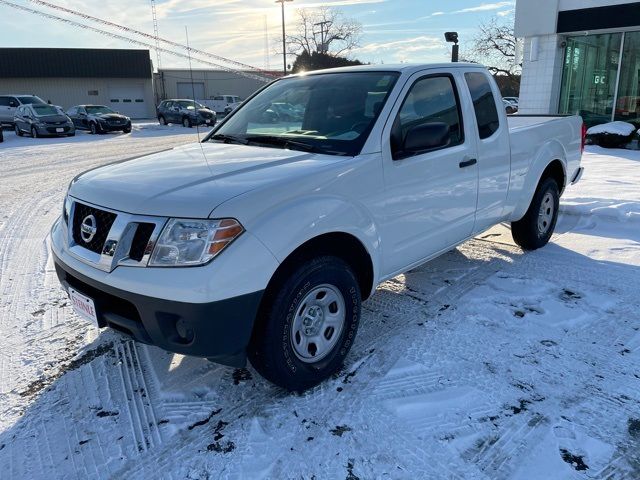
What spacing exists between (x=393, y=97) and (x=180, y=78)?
55.2 m

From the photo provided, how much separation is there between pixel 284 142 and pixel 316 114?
15.0 inches

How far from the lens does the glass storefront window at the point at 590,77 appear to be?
14492mm

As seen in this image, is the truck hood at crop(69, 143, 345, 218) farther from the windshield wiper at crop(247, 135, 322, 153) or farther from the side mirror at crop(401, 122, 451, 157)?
the side mirror at crop(401, 122, 451, 157)

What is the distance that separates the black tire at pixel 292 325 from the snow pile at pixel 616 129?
501 inches

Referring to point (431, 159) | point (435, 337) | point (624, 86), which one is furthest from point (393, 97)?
point (624, 86)

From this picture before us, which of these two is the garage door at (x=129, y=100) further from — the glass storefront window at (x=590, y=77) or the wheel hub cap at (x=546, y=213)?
the wheel hub cap at (x=546, y=213)

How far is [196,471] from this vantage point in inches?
94.2

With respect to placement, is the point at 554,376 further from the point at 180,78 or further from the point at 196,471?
the point at 180,78

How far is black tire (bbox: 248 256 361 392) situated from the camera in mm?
2627

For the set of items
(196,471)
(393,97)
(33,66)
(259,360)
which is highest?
(33,66)

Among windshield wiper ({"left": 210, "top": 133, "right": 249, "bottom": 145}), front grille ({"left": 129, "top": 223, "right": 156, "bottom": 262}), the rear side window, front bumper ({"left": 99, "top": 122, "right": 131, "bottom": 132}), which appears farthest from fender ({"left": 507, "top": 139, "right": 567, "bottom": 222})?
front bumper ({"left": 99, "top": 122, "right": 131, "bottom": 132})

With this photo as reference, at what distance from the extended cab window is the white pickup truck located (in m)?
0.01

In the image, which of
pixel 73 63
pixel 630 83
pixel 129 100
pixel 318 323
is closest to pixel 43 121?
pixel 630 83

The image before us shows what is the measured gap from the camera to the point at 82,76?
44.7 meters
